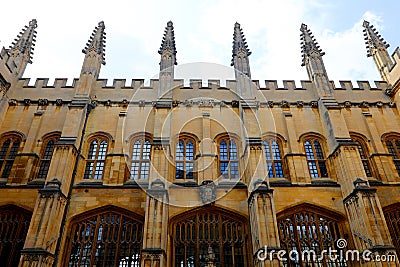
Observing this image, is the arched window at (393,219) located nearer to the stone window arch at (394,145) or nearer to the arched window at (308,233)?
the arched window at (308,233)

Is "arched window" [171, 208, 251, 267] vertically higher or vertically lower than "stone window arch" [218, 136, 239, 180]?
lower

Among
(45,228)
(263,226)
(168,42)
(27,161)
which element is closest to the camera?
(45,228)

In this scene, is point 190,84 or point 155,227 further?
point 190,84

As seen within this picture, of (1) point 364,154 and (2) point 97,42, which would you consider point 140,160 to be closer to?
(2) point 97,42

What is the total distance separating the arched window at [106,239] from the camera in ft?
38.9

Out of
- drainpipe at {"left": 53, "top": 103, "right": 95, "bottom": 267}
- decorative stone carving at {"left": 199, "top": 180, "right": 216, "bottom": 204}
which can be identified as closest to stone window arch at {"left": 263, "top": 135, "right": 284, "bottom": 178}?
decorative stone carving at {"left": 199, "top": 180, "right": 216, "bottom": 204}

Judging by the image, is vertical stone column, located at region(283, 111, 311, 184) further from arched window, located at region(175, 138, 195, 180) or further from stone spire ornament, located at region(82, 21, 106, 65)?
stone spire ornament, located at region(82, 21, 106, 65)

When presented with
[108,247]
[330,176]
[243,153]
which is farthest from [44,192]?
[330,176]

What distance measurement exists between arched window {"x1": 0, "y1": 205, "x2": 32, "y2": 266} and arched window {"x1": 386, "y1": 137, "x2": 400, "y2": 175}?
16.7m

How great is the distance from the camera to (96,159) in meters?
14.7

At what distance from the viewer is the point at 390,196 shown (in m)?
13.7

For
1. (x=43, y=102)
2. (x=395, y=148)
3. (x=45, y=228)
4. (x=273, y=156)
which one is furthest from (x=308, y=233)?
(x=43, y=102)

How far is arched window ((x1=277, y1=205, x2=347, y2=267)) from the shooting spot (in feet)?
39.9

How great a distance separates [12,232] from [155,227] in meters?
6.14
